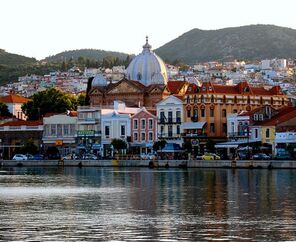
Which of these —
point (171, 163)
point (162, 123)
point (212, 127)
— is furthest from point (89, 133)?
point (171, 163)

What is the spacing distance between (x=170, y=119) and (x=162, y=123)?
131 centimetres

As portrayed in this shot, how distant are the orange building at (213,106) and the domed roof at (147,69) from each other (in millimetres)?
17661

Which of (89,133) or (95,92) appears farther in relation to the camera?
(95,92)

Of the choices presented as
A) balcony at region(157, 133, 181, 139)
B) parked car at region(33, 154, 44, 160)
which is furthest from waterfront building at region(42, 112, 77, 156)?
balcony at region(157, 133, 181, 139)

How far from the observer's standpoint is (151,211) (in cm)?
4525

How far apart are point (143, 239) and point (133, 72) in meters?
108

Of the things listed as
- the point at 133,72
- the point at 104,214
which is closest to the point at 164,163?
the point at 133,72

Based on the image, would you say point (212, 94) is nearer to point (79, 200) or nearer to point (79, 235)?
point (79, 200)

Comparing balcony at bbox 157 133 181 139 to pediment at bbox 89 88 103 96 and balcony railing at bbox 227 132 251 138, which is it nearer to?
balcony railing at bbox 227 132 251 138

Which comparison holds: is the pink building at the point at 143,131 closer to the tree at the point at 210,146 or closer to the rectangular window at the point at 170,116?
the rectangular window at the point at 170,116

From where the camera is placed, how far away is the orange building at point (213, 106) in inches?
4680

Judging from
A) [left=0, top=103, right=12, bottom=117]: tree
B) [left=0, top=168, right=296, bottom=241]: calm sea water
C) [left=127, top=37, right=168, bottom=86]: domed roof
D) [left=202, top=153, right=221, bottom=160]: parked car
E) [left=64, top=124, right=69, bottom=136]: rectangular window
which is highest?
[left=127, top=37, right=168, bottom=86]: domed roof

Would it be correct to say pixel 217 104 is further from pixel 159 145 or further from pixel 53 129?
pixel 53 129

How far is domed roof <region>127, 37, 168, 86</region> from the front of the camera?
457ft
